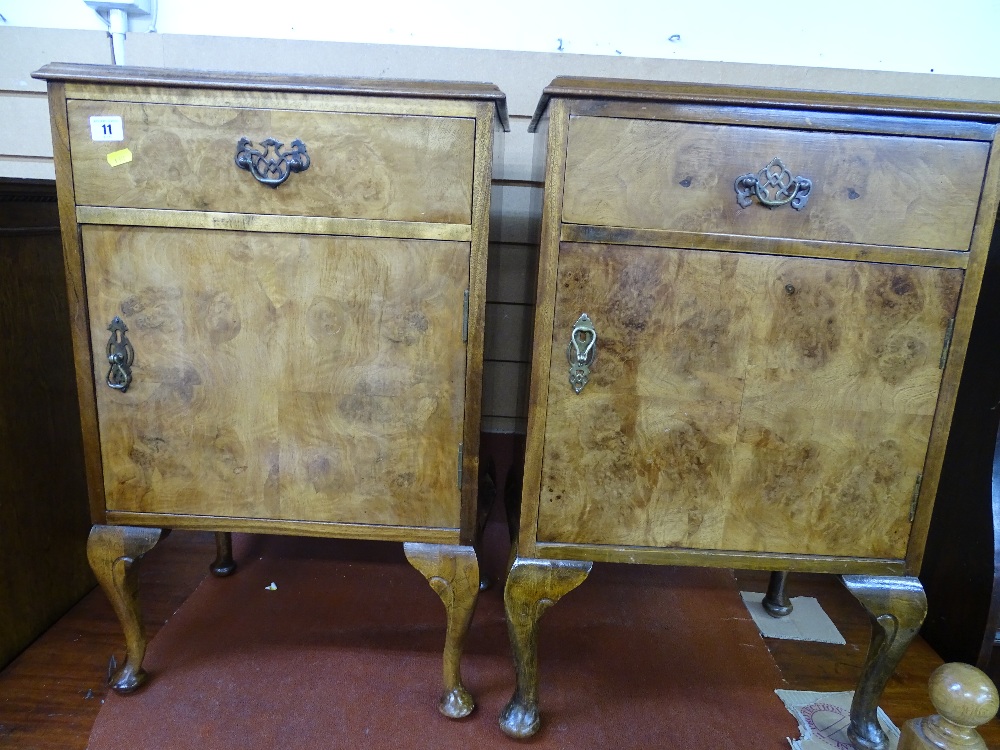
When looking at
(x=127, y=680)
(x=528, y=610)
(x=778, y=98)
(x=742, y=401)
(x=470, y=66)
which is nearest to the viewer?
(x=778, y=98)

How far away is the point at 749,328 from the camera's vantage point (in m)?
1.09

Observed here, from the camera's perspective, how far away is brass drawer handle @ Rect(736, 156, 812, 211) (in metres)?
1.03

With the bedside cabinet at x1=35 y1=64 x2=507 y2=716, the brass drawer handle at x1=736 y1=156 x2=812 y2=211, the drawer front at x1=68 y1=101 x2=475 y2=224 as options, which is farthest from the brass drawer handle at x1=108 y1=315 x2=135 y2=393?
the brass drawer handle at x1=736 y1=156 x2=812 y2=211

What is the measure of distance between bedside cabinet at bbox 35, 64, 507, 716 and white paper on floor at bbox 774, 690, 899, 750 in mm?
731

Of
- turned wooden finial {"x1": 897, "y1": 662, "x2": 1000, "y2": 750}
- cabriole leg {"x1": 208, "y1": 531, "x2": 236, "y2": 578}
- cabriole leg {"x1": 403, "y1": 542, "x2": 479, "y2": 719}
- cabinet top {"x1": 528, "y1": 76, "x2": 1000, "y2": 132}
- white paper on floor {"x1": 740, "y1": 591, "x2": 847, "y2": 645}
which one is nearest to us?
turned wooden finial {"x1": 897, "y1": 662, "x2": 1000, "y2": 750}

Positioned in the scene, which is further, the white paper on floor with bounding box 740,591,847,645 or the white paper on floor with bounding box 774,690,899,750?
the white paper on floor with bounding box 740,591,847,645

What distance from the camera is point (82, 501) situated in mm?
1653

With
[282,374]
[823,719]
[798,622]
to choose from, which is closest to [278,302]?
[282,374]

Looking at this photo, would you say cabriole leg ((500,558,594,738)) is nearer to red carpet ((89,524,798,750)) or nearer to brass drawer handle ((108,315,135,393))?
red carpet ((89,524,798,750))

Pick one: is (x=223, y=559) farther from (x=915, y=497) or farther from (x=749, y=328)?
(x=915, y=497)

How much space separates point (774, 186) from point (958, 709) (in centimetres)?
74

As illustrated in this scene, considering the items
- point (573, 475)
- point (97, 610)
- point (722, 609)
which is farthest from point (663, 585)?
point (97, 610)

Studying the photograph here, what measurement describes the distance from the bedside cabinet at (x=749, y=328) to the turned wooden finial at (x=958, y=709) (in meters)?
0.44

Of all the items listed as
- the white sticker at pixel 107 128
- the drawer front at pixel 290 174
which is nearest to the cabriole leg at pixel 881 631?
the drawer front at pixel 290 174
